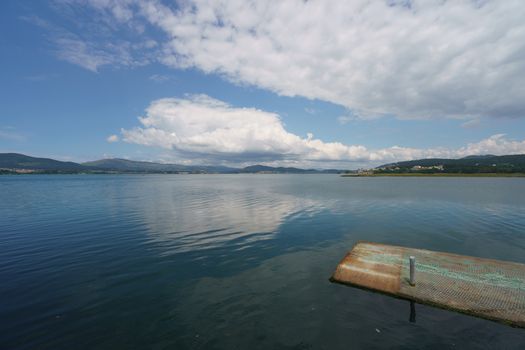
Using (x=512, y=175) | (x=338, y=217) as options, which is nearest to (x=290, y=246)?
(x=338, y=217)

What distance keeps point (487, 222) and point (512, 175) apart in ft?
739

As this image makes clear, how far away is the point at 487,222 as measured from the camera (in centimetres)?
3544

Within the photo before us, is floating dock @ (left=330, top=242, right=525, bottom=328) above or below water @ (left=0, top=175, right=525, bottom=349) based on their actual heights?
above

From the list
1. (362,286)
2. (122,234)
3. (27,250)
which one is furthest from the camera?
(122,234)

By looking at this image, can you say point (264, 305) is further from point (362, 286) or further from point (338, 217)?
point (338, 217)

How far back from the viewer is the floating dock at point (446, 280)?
13.1m

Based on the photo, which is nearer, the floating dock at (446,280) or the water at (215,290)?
Answer: the water at (215,290)

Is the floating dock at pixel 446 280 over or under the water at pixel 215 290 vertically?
over

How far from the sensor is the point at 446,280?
1609 cm

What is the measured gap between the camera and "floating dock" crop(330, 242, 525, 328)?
13109mm

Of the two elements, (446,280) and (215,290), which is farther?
(446,280)

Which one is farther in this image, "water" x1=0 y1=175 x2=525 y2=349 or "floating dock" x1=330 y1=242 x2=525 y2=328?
"floating dock" x1=330 y1=242 x2=525 y2=328

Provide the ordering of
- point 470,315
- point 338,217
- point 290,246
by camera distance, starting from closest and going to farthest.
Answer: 1. point 470,315
2. point 290,246
3. point 338,217

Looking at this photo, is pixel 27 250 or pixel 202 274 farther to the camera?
pixel 27 250
